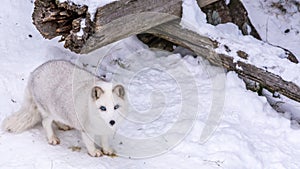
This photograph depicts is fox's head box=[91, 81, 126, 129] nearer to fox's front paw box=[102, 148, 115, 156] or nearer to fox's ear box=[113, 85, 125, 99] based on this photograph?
fox's ear box=[113, 85, 125, 99]

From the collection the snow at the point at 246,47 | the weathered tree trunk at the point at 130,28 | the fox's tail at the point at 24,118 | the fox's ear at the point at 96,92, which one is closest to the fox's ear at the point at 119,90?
the fox's ear at the point at 96,92

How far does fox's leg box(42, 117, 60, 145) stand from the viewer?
187 inches

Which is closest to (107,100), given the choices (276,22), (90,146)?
(90,146)

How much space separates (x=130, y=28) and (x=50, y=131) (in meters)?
1.23

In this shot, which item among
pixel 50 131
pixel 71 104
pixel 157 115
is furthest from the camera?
pixel 157 115

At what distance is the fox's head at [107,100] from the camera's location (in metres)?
4.32

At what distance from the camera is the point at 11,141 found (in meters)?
4.70

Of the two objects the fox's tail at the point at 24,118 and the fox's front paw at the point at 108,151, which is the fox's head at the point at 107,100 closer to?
the fox's front paw at the point at 108,151

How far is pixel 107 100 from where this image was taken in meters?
4.32

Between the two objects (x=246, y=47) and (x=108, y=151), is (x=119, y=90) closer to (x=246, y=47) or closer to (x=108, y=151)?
(x=108, y=151)

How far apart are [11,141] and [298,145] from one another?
2649 millimetres

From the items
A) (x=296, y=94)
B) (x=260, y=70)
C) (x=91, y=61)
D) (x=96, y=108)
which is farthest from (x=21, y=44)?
(x=296, y=94)

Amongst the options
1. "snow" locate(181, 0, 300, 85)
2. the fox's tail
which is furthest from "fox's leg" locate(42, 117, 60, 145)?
"snow" locate(181, 0, 300, 85)

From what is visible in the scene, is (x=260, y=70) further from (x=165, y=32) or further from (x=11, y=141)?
(x=11, y=141)
